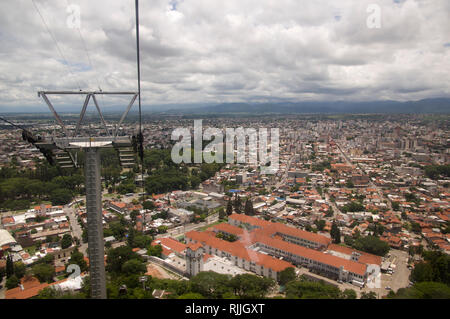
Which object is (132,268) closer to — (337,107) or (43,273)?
(43,273)

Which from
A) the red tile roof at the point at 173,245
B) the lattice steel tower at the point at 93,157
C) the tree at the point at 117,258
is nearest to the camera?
the lattice steel tower at the point at 93,157

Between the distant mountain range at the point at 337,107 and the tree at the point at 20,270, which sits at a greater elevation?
the distant mountain range at the point at 337,107

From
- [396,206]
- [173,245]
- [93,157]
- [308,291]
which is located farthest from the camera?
[396,206]

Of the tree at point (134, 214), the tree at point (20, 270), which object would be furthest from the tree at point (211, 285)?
the tree at point (134, 214)

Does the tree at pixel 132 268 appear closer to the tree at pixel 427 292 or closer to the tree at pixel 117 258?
the tree at pixel 117 258

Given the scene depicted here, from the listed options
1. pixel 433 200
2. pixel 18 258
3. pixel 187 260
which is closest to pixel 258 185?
pixel 433 200

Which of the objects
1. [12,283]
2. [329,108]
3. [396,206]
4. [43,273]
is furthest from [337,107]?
[12,283]

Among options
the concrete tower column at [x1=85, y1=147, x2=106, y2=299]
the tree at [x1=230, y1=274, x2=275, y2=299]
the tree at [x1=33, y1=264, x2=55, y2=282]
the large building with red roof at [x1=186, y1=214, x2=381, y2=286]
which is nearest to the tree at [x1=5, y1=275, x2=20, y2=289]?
the tree at [x1=33, y1=264, x2=55, y2=282]
